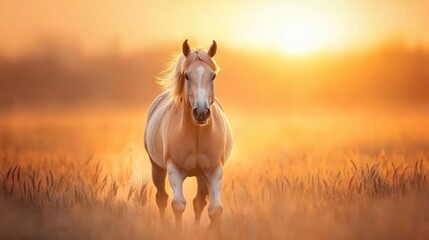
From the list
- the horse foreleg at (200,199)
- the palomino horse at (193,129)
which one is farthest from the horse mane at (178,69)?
the horse foreleg at (200,199)

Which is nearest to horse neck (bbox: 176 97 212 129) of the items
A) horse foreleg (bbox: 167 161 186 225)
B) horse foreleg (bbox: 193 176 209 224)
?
horse foreleg (bbox: 167 161 186 225)

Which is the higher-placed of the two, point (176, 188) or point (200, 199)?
point (176, 188)

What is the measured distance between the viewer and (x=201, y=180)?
8.38 m

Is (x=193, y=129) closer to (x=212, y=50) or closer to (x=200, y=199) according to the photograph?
(x=212, y=50)

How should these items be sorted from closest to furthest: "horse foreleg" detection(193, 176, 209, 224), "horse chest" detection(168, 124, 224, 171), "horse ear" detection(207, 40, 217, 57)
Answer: "horse ear" detection(207, 40, 217, 57)
"horse chest" detection(168, 124, 224, 171)
"horse foreleg" detection(193, 176, 209, 224)

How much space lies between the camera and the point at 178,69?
25.2 ft

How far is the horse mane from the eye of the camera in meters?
7.45

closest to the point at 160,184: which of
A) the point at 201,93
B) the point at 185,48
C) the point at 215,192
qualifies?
the point at 215,192

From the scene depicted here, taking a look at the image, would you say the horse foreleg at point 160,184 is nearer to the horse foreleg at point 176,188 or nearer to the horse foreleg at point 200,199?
the horse foreleg at point 200,199

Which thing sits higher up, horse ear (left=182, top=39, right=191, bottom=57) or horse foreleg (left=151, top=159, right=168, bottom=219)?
horse ear (left=182, top=39, right=191, bottom=57)

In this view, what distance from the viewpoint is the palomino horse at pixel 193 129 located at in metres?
7.27

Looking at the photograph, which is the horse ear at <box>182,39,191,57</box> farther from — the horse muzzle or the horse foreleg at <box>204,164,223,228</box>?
the horse foreleg at <box>204,164,223,228</box>

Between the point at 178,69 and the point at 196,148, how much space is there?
0.66m

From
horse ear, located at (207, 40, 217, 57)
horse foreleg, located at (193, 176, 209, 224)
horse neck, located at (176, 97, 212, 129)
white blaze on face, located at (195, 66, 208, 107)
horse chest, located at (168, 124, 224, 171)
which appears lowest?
horse foreleg, located at (193, 176, 209, 224)
